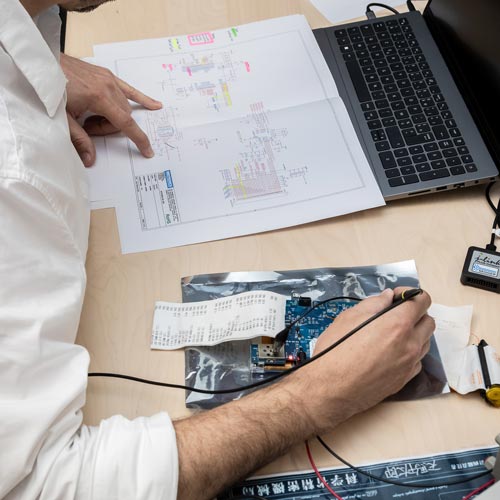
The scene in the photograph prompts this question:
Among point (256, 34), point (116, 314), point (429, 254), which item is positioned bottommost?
point (116, 314)

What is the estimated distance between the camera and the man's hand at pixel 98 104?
3.43 ft

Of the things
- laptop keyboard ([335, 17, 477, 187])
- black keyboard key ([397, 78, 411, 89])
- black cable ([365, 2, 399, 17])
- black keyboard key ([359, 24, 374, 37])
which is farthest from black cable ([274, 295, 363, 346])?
black cable ([365, 2, 399, 17])

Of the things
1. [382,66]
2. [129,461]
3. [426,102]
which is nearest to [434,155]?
[426,102]

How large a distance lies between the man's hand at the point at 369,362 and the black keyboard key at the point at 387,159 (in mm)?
280

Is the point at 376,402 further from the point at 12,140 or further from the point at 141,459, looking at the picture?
the point at 12,140

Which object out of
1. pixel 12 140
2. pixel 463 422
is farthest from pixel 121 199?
pixel 463 422

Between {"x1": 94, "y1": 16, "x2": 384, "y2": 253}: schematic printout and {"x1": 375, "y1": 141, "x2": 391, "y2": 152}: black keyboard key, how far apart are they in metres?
0.03

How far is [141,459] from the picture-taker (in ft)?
2.27

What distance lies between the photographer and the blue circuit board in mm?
821

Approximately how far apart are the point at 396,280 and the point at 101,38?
76 centimetres

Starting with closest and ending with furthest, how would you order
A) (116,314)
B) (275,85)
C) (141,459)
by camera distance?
(141,459)
(116,314)
(275,85)

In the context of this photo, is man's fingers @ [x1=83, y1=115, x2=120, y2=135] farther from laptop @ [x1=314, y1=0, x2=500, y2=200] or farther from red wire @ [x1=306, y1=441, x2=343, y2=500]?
red wire @ [x1=306, y1=441, x2=343, y2=500]

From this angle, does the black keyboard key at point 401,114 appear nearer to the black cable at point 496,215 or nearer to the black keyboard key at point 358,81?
the black keyboard key at point 358,81

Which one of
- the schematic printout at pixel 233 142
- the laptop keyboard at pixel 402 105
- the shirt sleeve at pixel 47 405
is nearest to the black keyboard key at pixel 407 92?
the laptop keyboard at pixel 402 105
